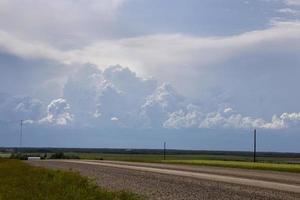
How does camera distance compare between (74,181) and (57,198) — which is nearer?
(57,198)

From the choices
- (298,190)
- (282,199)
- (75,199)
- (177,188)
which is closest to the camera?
(75,199)

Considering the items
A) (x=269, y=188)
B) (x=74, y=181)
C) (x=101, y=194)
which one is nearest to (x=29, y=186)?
(x=74, y=181)

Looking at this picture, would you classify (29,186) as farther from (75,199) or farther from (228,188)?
(228,188)

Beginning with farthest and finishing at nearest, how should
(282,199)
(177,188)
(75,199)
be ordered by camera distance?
(177,188) → (282,199) → (75,199)

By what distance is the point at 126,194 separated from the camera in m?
19.8

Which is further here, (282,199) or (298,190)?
(298,190)

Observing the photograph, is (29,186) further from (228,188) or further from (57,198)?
(228,188)

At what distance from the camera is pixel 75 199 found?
18.6m

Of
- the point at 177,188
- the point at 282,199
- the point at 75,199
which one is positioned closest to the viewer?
the point at 75,199

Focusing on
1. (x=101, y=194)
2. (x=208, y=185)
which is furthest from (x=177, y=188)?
(x=101, y=194)

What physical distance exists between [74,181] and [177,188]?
15.4ft

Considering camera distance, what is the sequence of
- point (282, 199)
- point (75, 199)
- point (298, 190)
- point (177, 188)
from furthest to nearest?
point (177, 188) < point (298, 190) < point (282, 199) < point (75, 199)

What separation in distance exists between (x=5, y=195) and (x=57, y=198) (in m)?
2.03

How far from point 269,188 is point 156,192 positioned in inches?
185
